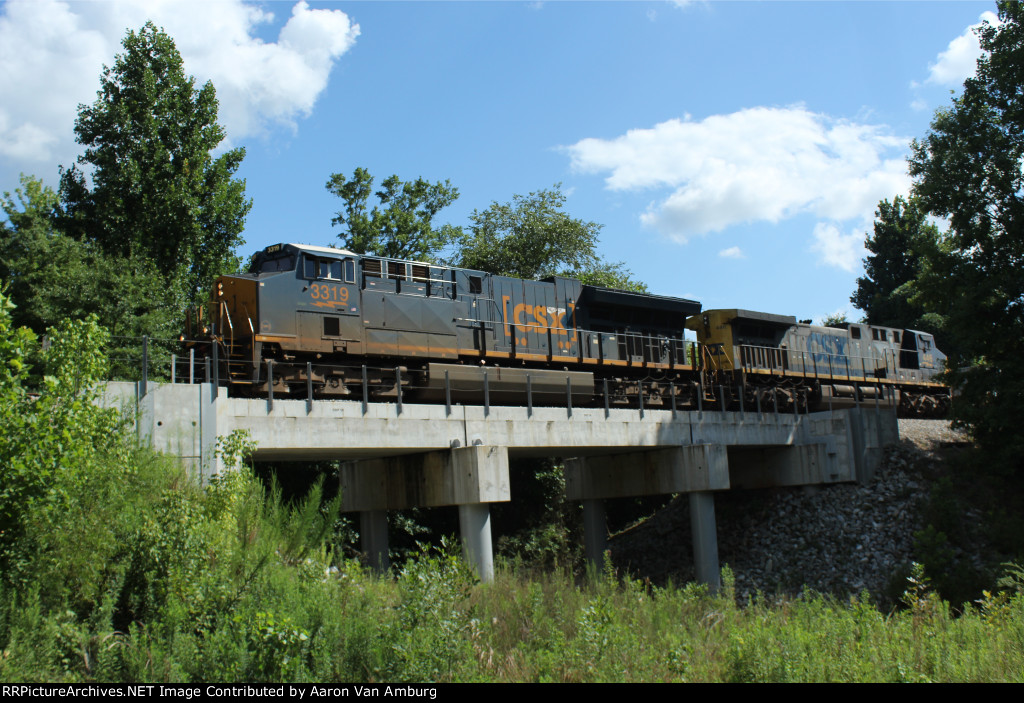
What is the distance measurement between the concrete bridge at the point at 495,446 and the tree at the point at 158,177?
9.98 m

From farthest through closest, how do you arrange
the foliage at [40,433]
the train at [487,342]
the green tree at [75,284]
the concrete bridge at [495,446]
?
the green tree at [75,284]
the train at [487,342]
the concrete bridge at [495,446]
the foliage at [40,433]

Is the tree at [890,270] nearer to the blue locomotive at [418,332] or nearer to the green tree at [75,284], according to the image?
the blue locomotive at [418,332]

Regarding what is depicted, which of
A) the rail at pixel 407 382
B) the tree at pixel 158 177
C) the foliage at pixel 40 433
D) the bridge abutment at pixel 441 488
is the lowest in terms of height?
the bridge abutment at pixel 441 488

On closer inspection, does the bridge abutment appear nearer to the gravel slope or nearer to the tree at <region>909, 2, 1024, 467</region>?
the gravel slope

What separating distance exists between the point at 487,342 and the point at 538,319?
239 cm

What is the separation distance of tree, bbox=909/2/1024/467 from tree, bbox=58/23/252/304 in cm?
2222

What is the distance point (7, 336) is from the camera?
9.70 meters

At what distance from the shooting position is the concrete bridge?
14453mm

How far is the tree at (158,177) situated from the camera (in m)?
25.2

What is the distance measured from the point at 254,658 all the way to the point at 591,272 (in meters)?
30.5

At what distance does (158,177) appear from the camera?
25484mm

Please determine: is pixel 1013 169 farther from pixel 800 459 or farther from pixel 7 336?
pixel 7 336

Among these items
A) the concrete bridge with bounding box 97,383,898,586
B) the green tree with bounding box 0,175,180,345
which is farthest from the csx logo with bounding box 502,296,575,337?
the green tree with bounding box 0,175,180,345

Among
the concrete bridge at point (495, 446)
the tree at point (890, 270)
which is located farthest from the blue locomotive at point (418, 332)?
the tree at point (890, 270)
